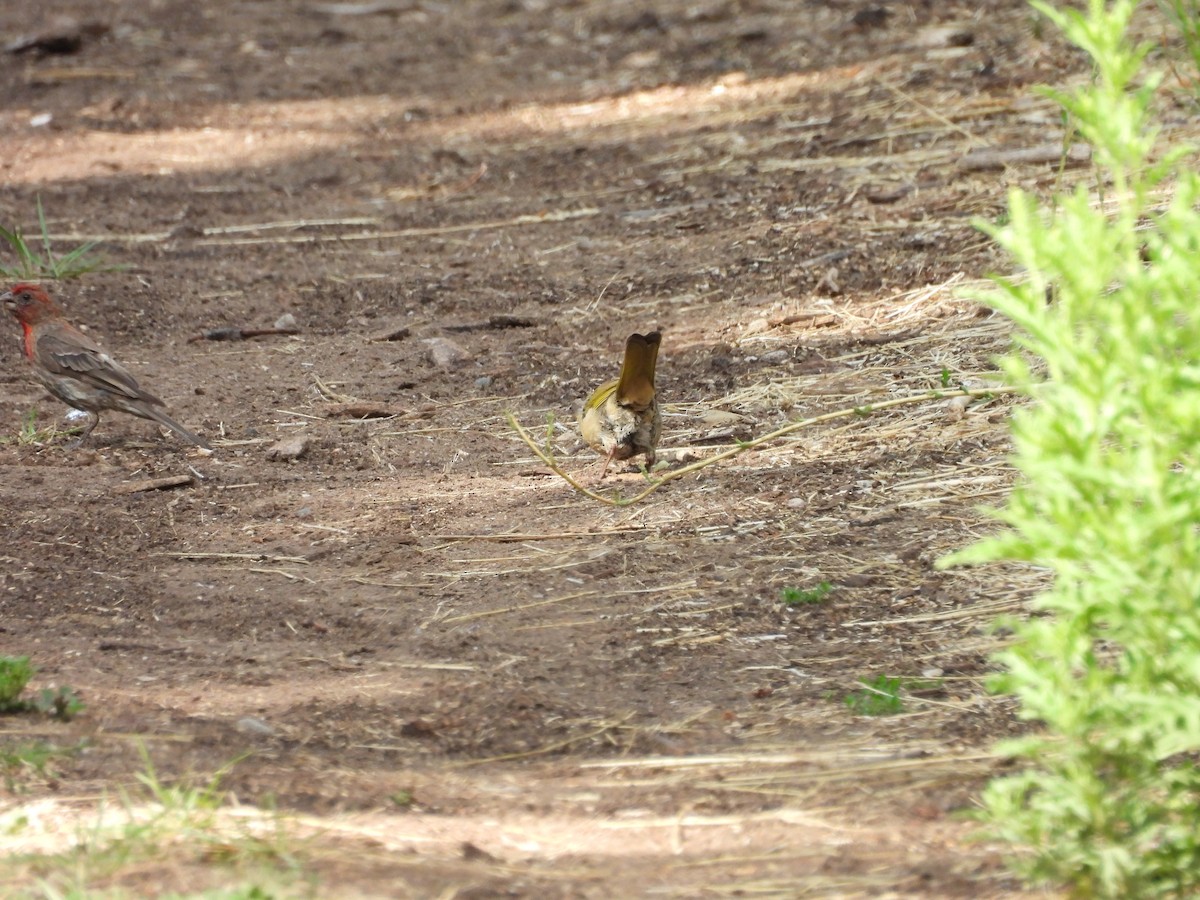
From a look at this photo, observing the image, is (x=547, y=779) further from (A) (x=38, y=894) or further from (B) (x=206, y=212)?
(B) (x=206, y=212)

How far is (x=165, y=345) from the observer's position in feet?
26.0

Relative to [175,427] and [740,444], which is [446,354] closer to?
[175,427]

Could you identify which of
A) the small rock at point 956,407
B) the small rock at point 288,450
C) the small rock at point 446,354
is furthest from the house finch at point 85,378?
the small rock at point 956,407

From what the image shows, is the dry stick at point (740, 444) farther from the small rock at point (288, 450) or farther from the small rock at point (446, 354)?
the small rock at point (446, 354)

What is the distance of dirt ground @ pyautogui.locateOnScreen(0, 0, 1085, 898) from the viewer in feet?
11.2

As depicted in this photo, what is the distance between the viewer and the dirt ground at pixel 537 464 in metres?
3.40

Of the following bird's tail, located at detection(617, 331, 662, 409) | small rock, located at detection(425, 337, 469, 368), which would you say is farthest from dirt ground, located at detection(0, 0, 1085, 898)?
bird's tail, located at detection(617, 331, 662, 409)

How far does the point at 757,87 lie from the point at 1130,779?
31.1 feet

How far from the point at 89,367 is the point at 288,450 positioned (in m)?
1.05

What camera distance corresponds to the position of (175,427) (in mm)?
6480

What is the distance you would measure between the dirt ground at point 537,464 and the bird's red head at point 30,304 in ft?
1.36

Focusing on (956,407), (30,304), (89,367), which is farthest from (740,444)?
(30,304)

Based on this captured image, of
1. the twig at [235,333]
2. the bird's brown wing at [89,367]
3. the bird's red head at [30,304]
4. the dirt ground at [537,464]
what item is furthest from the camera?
the twig at [235,333]

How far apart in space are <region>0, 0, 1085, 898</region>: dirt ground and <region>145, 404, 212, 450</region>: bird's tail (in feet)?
0.30
